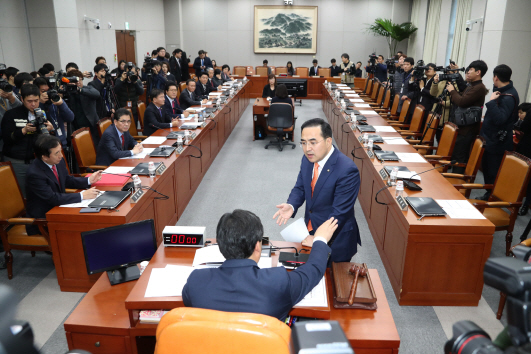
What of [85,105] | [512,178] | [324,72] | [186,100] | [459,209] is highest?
[324,72]

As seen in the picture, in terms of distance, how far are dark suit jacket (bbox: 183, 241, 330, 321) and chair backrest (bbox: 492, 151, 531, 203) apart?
2.56m

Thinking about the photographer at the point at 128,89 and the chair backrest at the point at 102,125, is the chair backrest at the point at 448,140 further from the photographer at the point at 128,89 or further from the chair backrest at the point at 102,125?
the photographer at the point at 128,89

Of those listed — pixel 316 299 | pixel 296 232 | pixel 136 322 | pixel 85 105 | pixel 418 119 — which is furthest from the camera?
pixel 418 119

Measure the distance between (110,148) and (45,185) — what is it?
1146mm

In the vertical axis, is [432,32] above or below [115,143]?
above

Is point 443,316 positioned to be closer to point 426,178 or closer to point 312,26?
point 426,178

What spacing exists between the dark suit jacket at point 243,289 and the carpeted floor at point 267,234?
0.56m

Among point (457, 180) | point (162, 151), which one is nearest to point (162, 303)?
point (162, 151)

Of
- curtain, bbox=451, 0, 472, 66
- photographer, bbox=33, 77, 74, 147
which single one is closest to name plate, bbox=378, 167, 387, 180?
photographer, bbox=33, 77, 74, 147

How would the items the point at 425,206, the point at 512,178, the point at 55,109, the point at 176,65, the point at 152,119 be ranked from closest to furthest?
the point at 425,206 → the point at 512,178 → the point at 55,109 → the point at 152,119 → the point at 176,65

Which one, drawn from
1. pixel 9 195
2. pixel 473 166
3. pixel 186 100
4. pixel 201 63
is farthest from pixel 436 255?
pixel 201 63

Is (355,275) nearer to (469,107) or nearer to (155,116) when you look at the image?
(469,107)

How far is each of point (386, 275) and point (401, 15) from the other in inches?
507

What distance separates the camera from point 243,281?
1446 mm
